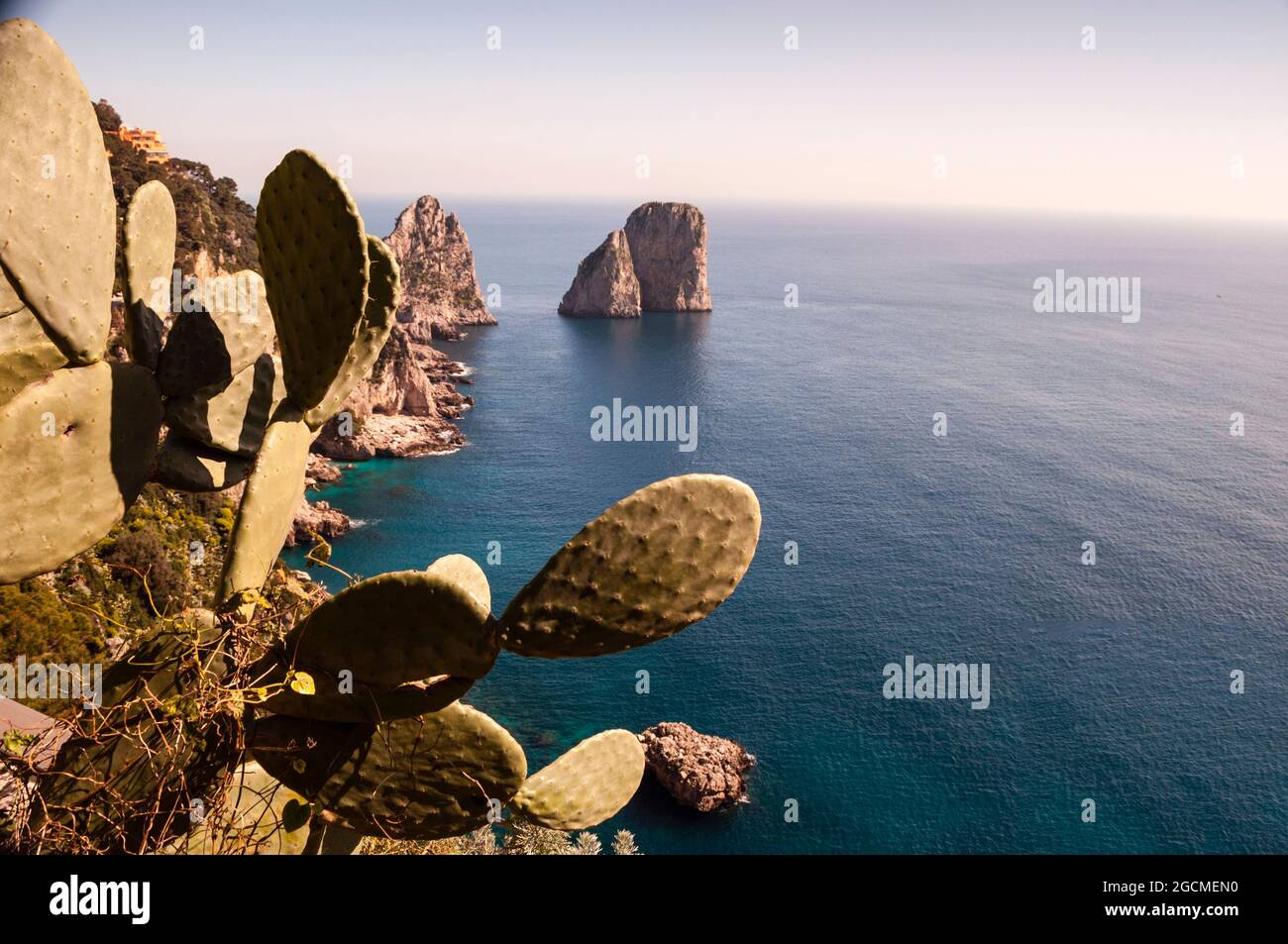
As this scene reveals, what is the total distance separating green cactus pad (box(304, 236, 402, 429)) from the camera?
3480 mm

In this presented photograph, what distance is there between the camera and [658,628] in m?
2.62

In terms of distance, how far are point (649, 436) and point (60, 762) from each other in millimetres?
60264

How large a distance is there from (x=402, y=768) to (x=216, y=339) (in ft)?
5.48

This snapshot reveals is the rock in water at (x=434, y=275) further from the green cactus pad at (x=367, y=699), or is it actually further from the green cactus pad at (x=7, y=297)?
the green cactus pad at (x=367, y=699)

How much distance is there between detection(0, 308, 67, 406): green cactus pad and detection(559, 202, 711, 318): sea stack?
3786 inches

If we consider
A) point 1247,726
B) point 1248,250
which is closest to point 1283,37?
point 1247,726

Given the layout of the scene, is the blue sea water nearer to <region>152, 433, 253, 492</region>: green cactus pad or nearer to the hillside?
the hillside

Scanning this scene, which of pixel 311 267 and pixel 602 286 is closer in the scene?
pixel 311 267

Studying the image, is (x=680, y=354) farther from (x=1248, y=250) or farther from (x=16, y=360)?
(x=1248, y=250)

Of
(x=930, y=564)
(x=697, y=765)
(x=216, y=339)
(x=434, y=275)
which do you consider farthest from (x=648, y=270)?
(x=216, y=339)

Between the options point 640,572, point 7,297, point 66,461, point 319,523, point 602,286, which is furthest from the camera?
point 602,286

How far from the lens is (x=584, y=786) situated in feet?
10.7

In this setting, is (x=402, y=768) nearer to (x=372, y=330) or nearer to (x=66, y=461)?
(x=66, y=461)

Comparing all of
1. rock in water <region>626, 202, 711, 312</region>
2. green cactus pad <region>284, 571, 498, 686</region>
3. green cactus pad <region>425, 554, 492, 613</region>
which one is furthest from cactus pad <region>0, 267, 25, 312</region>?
rock in water <region>626, 202, 711, 312</region>
